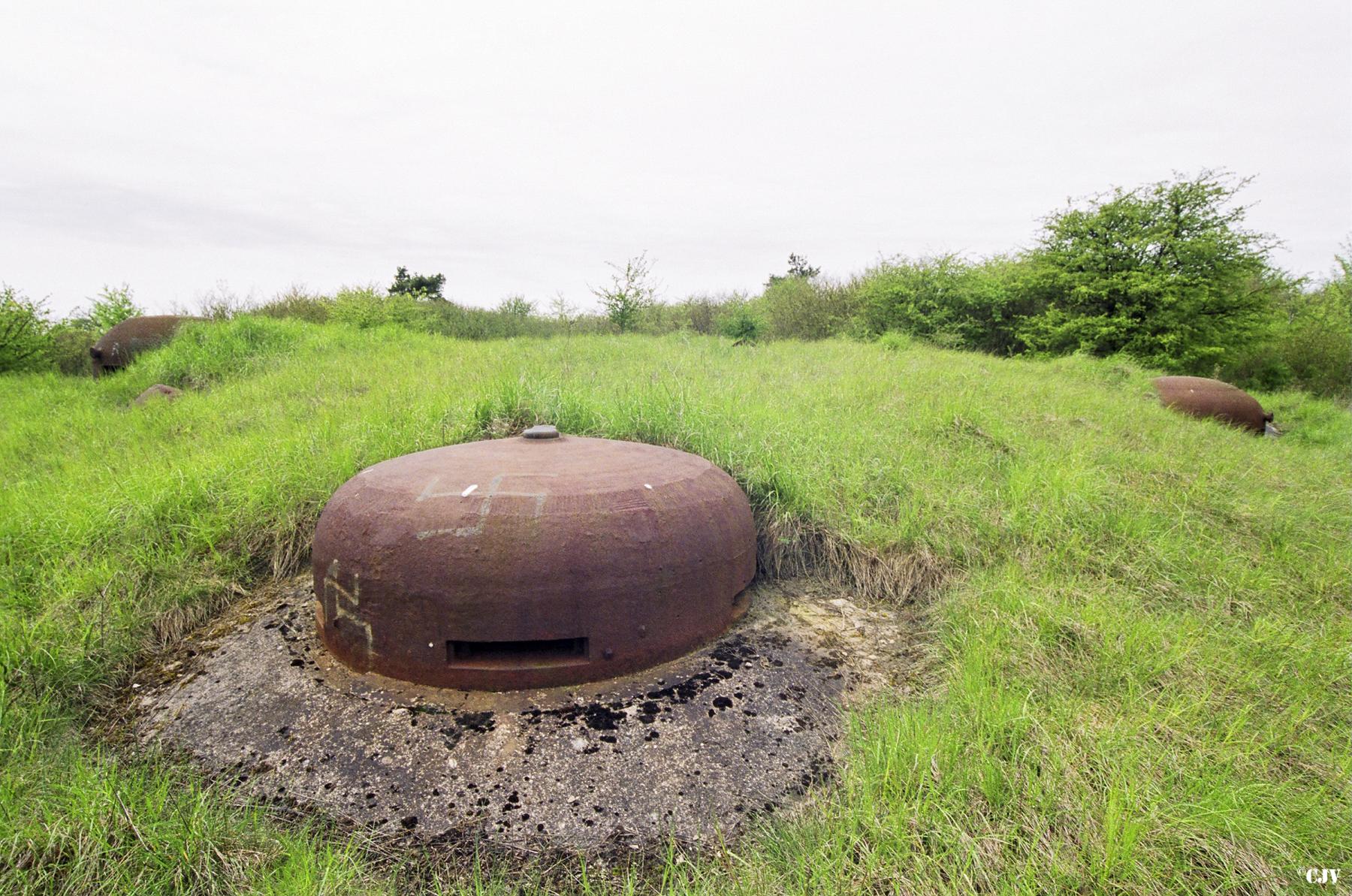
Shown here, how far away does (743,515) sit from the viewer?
3.31 m

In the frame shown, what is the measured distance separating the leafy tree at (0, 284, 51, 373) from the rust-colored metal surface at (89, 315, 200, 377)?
423cm

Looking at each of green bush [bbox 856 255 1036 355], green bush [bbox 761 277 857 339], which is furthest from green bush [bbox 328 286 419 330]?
green bush [bbox 856 255 1036 355]

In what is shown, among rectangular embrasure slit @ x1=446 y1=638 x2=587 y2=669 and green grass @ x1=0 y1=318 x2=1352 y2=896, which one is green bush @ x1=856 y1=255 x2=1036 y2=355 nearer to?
green grass @ x1=0 y1=318 x2=1352 y2=896

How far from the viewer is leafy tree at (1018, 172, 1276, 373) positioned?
12.0 metres

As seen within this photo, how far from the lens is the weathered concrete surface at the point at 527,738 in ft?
7.00

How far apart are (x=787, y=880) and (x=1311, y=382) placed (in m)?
18.8

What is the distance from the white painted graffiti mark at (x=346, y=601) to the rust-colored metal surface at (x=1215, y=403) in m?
9.13

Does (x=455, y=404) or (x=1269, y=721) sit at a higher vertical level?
(x=455, y=404)

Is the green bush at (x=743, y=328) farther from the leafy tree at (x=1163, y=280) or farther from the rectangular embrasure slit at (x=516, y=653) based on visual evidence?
the rectangular embrasure slit at (x=516, y=653)

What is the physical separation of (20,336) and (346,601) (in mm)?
15972

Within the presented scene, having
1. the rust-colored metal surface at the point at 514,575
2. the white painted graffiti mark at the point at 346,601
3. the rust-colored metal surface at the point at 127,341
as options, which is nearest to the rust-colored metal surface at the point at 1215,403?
the rust-colored metal surface at the point at 514,575

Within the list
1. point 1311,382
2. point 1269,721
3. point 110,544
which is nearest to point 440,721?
point 110,544

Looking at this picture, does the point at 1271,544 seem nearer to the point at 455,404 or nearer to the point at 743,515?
the point at 743,515

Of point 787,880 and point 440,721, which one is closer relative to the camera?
point 787,880
